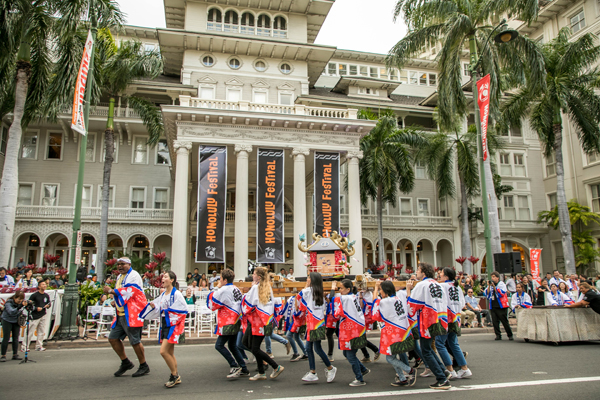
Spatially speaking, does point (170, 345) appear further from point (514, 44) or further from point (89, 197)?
point (89, 197)

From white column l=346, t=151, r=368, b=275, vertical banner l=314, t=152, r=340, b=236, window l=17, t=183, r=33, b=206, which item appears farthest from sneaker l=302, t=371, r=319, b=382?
window l=17, t=183, r=33, b=206

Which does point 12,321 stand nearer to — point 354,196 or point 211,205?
point 211,205

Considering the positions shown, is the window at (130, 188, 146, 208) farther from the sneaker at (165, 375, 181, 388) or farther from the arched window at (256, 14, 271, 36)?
the sneaker at (165, 375, 181, 388)

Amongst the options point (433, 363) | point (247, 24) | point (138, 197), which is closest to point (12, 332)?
point (433, 363)

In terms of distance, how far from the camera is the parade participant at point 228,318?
24.2 feet

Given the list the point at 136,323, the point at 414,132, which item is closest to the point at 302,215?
the point at 414,132

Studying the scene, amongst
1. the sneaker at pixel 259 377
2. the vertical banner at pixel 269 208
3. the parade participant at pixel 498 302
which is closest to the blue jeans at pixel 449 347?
the sneaker at pixel 259 377

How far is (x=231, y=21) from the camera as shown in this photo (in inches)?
1303

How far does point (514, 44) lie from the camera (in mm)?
21578

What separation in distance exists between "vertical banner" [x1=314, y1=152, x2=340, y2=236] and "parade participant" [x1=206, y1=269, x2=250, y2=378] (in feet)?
51.2

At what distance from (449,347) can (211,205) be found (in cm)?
1650

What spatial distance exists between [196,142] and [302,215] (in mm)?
7276

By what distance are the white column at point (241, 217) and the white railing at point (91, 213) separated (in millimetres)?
8937

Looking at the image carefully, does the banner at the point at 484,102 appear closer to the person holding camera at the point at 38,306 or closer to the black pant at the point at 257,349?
the black pant at the point at 257,349
